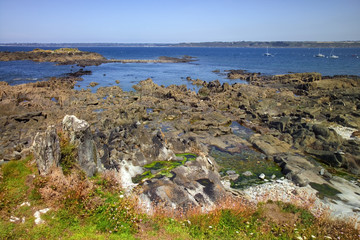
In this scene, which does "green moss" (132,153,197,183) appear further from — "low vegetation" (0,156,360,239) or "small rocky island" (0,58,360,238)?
"low vegetation" (0,156,360,239)

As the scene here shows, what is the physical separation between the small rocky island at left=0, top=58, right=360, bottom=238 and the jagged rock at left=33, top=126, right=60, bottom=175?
0.05 m

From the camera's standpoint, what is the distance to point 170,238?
9.05 meters

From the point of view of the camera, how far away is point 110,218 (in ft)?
31.2

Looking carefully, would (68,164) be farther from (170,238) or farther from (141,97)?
(141,97)

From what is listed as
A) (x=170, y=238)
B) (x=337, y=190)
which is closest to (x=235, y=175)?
(x=337, y=190)

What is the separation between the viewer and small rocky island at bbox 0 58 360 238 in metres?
12.7

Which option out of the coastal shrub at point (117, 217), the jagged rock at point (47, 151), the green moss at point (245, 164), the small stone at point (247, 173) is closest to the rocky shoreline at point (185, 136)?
the jagged rock at point (47, 151)

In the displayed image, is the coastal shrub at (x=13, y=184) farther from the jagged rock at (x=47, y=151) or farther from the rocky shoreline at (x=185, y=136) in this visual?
the rocky shoreline at (x=185, y=136)

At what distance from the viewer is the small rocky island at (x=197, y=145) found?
12727 millimetres

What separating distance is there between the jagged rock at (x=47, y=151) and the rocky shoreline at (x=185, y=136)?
48 mm

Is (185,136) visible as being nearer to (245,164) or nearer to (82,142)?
(245,164)

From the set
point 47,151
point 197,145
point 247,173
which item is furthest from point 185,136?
point 47,151

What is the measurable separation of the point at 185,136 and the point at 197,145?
14.3ft

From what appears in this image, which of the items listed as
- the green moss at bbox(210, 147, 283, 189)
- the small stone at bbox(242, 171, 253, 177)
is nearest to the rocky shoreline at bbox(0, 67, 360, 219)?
the green moss at bbox(210, 147, 283, 189)
